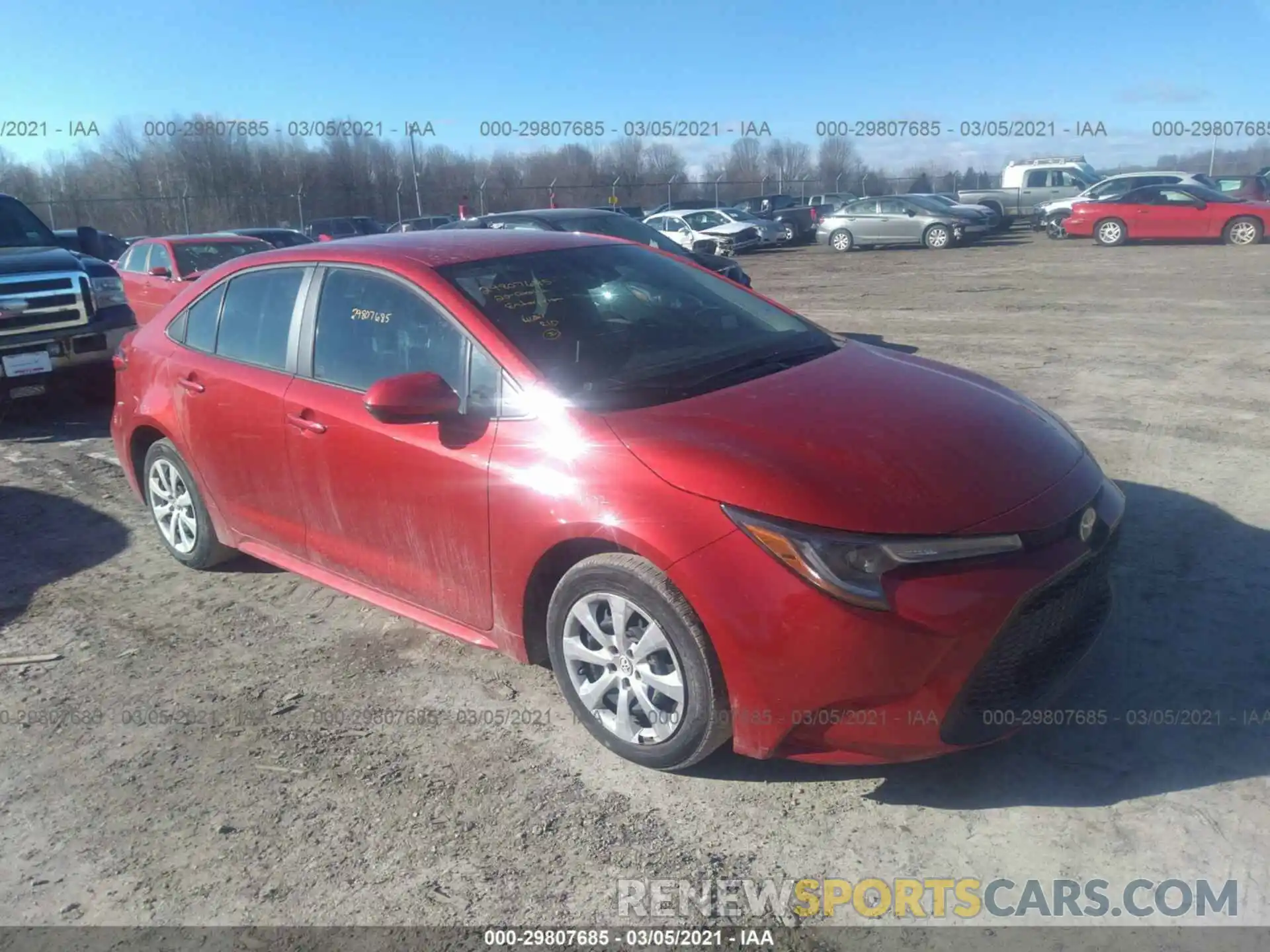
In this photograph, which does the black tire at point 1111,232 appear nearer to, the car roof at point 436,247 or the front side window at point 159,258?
the front side window at point 159,258

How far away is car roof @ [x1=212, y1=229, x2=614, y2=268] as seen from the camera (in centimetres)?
414

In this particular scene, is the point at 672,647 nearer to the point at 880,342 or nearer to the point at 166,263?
the point at 880,342

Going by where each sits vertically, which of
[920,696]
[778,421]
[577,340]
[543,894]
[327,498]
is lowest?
[543,894]

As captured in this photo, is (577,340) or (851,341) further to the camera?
(851,341)

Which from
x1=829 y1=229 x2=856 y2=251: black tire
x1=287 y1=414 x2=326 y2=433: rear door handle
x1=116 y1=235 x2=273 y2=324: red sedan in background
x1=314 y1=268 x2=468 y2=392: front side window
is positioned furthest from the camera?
x1=829 y1=229 x2=856 y2=251: black tire

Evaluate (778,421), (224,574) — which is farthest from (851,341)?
(224,574)

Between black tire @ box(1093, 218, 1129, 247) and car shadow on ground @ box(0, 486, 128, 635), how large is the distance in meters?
23.1

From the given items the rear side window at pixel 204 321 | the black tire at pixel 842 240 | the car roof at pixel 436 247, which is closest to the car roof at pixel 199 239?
the rear side window at pixel 204 321

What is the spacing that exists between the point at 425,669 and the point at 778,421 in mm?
1879

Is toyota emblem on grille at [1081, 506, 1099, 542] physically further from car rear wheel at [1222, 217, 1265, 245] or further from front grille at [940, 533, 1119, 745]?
car rear wheel at [1222, 217, 1265, 245]

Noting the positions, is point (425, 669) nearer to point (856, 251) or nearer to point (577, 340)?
point (577, 340)

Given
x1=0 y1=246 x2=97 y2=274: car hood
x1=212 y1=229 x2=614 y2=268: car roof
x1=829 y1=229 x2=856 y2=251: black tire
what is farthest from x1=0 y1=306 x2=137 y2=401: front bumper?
x1=829 y1=229 x2=856 y2=251: black tire

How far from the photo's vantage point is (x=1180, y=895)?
2658 mm

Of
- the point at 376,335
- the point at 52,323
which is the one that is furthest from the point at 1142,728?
the point at 52,323
